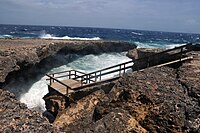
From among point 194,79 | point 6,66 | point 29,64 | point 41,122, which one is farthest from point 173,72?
point 29,64

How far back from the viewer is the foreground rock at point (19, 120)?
414cm

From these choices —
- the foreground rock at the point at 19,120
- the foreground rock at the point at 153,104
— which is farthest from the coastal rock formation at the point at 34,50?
the foreground rock at the point at 19,120

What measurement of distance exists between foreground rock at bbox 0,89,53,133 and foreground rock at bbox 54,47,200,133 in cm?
199

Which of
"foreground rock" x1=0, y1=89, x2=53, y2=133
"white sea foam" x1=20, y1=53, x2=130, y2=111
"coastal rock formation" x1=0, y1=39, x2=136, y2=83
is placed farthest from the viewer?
"white sea foam" x1=20, y1=53, x2=130, y2=111

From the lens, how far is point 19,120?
14.4 feet

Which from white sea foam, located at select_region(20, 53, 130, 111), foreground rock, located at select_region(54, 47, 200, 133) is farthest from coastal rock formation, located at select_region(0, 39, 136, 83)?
foreground rock, located at select_region(54, 47, 200, 133)

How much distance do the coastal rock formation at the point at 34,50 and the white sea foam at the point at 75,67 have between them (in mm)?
1110

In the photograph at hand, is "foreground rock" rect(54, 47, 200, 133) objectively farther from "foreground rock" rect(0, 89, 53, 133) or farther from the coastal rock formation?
the coastal rock formation

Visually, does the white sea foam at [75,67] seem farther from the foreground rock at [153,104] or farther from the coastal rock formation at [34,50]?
the foreground rock at [153,104]

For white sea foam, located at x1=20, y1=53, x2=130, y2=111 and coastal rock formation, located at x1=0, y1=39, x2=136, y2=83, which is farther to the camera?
white sea foam, located at x1=20, y1=53, x2=130, y2=111

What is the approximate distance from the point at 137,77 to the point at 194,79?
1641 millimetres

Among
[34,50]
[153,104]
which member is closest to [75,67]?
[34,50]

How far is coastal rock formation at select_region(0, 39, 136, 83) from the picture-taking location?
1393 centimetres

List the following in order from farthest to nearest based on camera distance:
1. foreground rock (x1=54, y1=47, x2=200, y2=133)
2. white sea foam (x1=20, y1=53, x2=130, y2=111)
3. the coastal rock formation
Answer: white sea foam (x1=20, y1=53, x2=130, y2=111) < the coastal rock formation < foreground rock (x1=54, y1=47, x2=200, y2=133)
